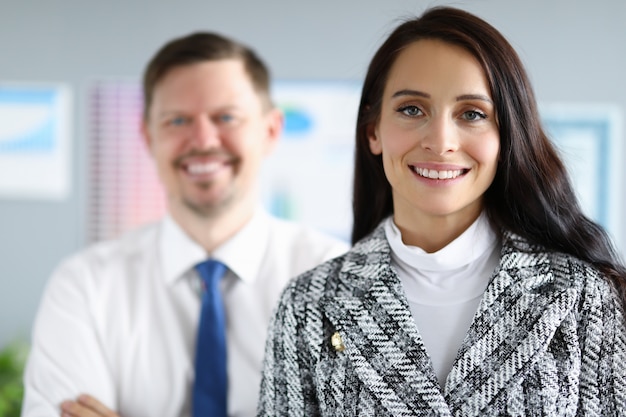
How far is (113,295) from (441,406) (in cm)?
117

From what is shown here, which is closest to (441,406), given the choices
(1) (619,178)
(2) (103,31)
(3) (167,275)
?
(3) (167,275)

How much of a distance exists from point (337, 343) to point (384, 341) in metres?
0.09

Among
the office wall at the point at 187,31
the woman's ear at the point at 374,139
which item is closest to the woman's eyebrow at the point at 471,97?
the woman's ear at the point at 374,139

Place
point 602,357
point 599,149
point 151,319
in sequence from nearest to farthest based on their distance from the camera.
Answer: point 602,357, point 151,319, point 599,149

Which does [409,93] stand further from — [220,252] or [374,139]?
[220,252]

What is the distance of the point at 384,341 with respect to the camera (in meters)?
1.44

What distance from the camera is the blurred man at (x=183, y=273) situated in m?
2.12

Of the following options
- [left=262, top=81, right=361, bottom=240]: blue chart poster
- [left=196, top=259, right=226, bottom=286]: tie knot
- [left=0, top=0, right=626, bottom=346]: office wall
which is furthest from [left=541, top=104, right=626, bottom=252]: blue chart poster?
[left=196, top=259, right=226, bottom=286]: tie knot

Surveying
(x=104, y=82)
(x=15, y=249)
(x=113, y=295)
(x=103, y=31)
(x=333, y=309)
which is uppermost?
(x=103, y=31)

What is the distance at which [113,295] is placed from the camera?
2.24 meters

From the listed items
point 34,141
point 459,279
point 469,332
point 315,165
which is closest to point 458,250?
point 459,279

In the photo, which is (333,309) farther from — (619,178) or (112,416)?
(619,178)

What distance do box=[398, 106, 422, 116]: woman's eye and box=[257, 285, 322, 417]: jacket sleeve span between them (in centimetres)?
40

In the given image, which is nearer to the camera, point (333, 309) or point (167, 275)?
point (333, 309)
